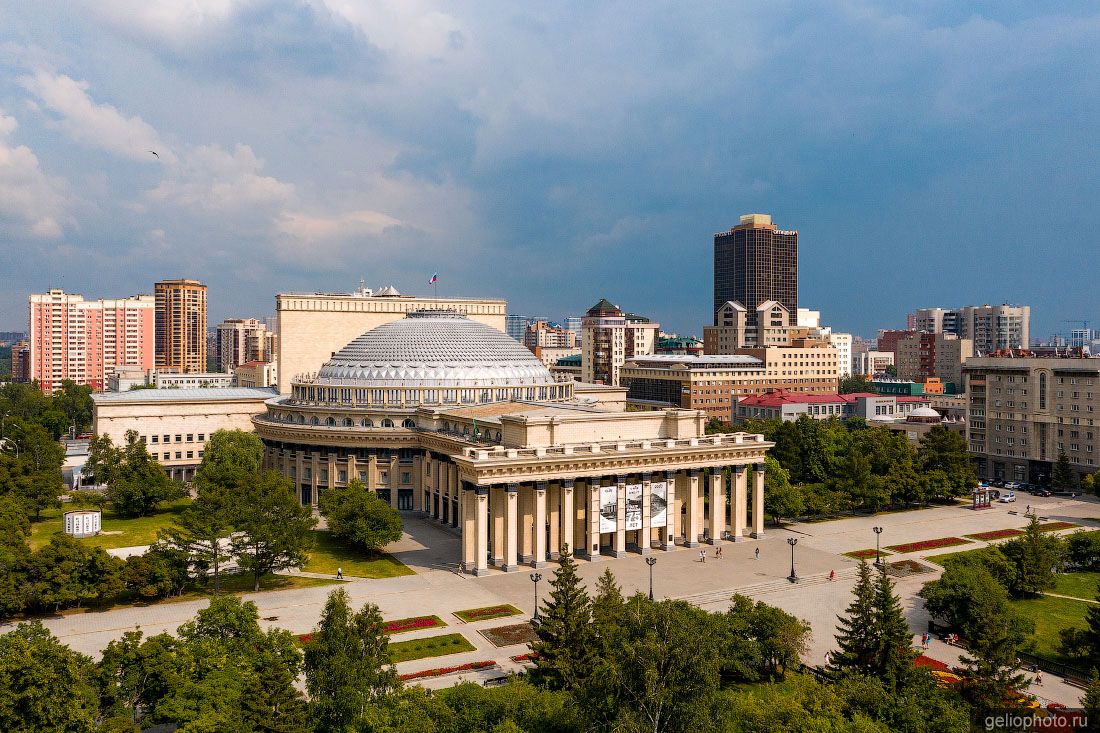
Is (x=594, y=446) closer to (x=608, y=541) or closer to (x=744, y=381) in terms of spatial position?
(x=608, y=541)

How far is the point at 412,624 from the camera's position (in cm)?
4631

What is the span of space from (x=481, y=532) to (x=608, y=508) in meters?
9.79

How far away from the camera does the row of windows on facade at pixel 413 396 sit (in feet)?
278

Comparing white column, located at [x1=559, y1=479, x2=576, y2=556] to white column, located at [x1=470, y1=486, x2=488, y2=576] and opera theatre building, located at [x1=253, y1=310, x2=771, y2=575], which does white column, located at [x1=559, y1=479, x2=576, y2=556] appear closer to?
opera theatre building, located at [x1=253, y1=310, x2=771, y2=575]

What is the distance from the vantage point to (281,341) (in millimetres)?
111688

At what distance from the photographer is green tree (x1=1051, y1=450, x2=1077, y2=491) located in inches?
3469

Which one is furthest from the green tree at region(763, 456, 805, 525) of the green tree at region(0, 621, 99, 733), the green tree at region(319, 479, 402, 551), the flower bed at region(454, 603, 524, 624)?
the green tree at region(0, 621, 99, 733)

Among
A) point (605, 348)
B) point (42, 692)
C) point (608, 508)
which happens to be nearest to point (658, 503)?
point (608, 508)

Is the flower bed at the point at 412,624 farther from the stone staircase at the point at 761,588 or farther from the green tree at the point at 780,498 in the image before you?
the green tree at the point at 780,498

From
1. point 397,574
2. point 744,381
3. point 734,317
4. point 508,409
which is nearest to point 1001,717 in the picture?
point 397,574

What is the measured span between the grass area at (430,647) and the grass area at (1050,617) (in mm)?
28739

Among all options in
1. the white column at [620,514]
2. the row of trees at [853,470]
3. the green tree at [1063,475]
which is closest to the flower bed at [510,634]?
the white column at [620,514]

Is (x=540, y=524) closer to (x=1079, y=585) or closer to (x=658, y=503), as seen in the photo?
(x=658, y=503)

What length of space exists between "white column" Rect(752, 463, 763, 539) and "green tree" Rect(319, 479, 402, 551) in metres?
27.8
